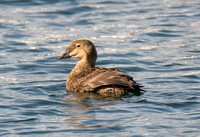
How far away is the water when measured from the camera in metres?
A: 7.88

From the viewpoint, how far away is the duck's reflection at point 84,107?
7.88 metres

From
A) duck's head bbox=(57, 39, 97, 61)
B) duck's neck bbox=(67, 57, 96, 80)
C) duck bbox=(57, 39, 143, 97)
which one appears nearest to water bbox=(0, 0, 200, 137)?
duck bbox=(57, 39, 143, 97)

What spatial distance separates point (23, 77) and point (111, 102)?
10.5ft

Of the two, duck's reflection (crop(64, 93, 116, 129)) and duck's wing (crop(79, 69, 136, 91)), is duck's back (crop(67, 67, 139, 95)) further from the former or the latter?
duck's reflection (crop(64, 93, 116, 129))

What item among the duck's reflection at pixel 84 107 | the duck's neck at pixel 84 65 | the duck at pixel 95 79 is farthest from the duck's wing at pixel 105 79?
the duck's neck at pixel 84 65

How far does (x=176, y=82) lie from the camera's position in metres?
10.8

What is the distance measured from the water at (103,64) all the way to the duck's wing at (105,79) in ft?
0.76

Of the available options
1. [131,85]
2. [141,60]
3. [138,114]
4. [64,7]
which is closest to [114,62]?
[141,60]

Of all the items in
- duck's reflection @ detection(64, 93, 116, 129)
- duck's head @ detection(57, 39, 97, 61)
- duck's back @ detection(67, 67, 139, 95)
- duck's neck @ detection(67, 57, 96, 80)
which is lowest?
duck's reflection @ detection(64, 93, 116, 129)

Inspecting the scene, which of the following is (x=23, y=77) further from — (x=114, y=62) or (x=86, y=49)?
(x=114, y=62)

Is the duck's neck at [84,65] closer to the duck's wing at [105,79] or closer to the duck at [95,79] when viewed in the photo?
the duck at [95,79]

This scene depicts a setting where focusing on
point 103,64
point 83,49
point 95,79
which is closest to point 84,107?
point 95,79

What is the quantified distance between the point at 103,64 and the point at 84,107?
168 inches

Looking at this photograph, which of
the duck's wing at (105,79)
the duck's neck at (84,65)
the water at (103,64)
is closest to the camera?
the water at (103,64)
